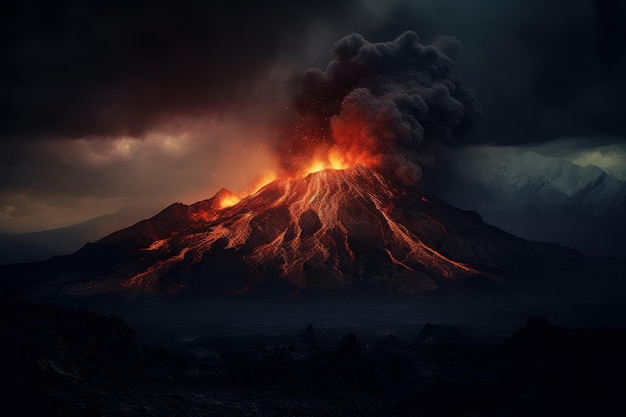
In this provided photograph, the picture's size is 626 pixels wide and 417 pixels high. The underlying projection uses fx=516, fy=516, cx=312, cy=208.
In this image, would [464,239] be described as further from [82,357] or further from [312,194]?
[82,357]

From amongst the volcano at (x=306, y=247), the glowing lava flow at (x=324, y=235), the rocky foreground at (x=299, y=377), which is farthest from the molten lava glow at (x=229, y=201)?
the rocky foreground at (x=299, y=377)

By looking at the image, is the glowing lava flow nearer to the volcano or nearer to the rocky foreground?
the volcano

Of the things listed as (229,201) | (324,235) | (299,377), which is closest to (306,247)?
(324,235)

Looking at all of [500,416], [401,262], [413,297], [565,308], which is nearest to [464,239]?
[401,262]

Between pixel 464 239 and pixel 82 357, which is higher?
pixel 464 239

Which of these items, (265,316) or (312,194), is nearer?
(265,316)

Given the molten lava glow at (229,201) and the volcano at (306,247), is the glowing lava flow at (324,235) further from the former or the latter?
the molten lava glow at (229,201)

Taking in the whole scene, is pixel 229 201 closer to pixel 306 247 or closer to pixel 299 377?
pixel 306 247
